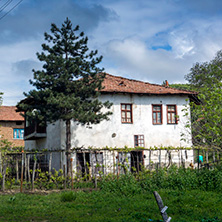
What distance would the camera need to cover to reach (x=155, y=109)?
91.0 feet

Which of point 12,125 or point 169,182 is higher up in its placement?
point 12,125

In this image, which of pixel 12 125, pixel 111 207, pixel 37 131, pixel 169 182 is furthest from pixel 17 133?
A: pixel 111 207

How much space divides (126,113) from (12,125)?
21.1 metres

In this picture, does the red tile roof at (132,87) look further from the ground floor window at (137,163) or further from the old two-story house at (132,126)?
the ground floor window at (137,163)

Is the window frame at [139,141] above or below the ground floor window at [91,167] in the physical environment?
above

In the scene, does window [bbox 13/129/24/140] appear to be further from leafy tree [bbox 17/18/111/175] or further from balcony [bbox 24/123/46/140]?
leafy tree [bbox 17/18/111/175]

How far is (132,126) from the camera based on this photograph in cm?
2664

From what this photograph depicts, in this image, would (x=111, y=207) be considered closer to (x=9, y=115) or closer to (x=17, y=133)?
(x=9, y=115)

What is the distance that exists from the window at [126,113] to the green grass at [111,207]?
12638mm

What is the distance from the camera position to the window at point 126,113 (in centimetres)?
2654

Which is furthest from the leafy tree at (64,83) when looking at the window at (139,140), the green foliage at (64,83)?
the window at (139,140)

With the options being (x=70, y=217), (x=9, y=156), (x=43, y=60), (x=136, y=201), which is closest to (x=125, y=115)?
(x=43, y=60)

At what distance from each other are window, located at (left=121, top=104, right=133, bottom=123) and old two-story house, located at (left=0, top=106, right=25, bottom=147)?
1933 cm

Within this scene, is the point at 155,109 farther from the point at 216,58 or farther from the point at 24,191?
the point at 216,58
